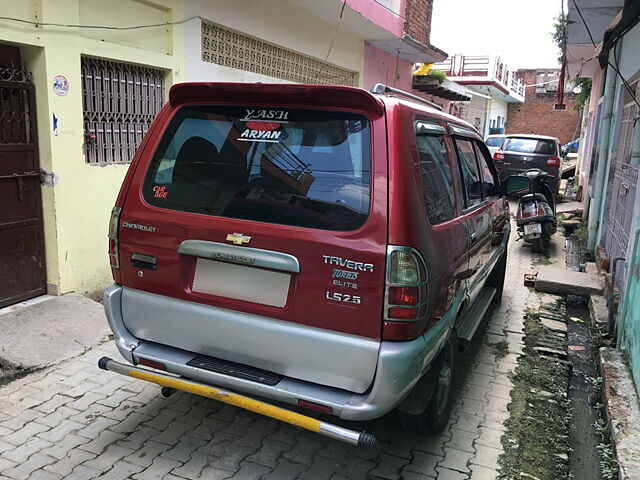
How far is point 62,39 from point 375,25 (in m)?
6.09

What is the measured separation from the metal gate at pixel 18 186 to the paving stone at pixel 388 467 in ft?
11.0

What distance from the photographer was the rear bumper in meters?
2.34

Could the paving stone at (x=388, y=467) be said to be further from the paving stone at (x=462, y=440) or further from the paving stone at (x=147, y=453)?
the paving stone at (x=147, y=453)

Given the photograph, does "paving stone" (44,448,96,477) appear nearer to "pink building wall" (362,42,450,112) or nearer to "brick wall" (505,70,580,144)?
"pink building wall" (362,42,450,112)

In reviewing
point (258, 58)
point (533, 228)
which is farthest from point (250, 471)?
point (533, 228)

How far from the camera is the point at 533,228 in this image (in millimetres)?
8516

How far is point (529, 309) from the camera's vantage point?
5.96 m

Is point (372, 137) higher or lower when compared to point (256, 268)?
higher

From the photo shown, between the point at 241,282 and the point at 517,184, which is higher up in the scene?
the point at 517,184

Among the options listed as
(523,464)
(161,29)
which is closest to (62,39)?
(161,29)

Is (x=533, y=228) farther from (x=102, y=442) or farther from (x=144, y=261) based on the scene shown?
(x=102, y=442)

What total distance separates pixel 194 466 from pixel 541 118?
37272 mm

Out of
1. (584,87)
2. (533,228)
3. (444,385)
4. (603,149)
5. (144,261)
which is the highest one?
(584,87)

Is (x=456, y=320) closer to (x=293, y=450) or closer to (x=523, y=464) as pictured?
(x=523, y=464)
